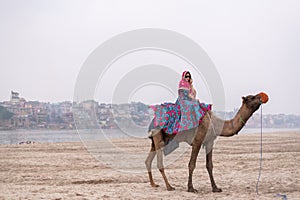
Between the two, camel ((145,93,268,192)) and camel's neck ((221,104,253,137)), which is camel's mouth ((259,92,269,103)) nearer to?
camel ((145,93,268,192))

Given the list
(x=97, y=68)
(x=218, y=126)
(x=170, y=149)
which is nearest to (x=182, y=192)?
(x=170, y=149)

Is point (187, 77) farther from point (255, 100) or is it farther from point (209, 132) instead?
point (255, 100)

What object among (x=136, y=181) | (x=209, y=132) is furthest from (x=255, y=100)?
(x=136, y=181)

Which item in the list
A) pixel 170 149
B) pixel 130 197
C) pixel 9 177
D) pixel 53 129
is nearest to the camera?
pixel 130 197

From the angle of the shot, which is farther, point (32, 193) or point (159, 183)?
point (159, 183)

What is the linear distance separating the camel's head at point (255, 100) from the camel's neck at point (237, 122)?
0.11 meters

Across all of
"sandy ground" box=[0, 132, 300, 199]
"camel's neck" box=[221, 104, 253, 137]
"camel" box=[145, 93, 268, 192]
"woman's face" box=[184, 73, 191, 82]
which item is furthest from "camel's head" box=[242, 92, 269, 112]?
"sandy ground" box=[0, 132, 300, 199]

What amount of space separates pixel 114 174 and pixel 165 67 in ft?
13.6

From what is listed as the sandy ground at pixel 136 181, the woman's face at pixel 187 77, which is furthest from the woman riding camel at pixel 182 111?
the sandy ground at pixel 136 181

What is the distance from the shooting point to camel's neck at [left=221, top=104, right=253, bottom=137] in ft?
27.5

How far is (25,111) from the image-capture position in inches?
3666

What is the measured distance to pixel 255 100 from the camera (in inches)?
323

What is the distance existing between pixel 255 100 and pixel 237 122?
0.69m

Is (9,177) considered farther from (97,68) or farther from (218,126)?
(218,126)
